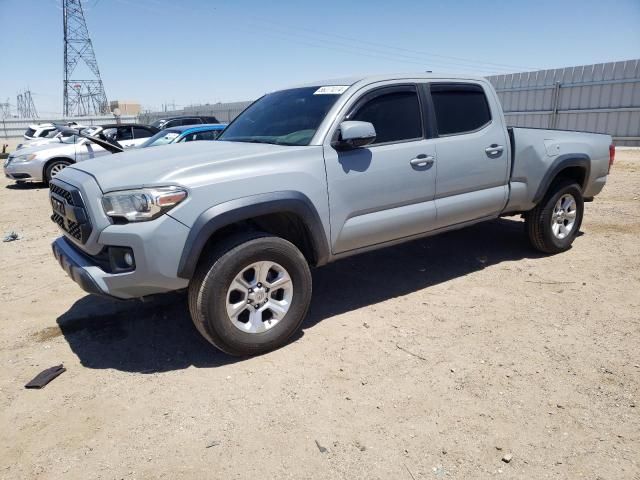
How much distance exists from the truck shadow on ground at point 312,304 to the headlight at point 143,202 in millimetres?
630

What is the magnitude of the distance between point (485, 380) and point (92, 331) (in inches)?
120

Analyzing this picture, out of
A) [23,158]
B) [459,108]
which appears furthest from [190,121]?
[459,108]

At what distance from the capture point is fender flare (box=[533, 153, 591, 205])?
518 cm

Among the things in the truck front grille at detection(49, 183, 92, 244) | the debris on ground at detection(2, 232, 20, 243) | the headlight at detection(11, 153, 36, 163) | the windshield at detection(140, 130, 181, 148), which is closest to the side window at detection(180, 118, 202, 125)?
the headlight at detection(11, 153, 36, 163)

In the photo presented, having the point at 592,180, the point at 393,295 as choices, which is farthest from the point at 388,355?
the point at 592,180

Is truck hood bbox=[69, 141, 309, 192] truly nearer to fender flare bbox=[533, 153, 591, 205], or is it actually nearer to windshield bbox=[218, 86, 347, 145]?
windshield bbox=[218, 86, 347, 145]

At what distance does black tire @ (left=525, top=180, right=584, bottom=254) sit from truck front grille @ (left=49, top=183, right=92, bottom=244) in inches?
176

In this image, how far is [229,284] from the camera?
3.28m

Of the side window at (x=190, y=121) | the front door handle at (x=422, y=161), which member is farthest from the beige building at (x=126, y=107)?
the front door handle at (x=422, y=161)

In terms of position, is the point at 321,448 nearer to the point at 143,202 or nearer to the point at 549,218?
the point at 143,202

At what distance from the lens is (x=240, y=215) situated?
3279mm

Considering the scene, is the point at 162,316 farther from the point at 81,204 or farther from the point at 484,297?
the point at 484,297

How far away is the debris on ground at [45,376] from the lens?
3254 millimetres

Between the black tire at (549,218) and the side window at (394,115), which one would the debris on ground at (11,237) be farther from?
the black tire at (549,218)
